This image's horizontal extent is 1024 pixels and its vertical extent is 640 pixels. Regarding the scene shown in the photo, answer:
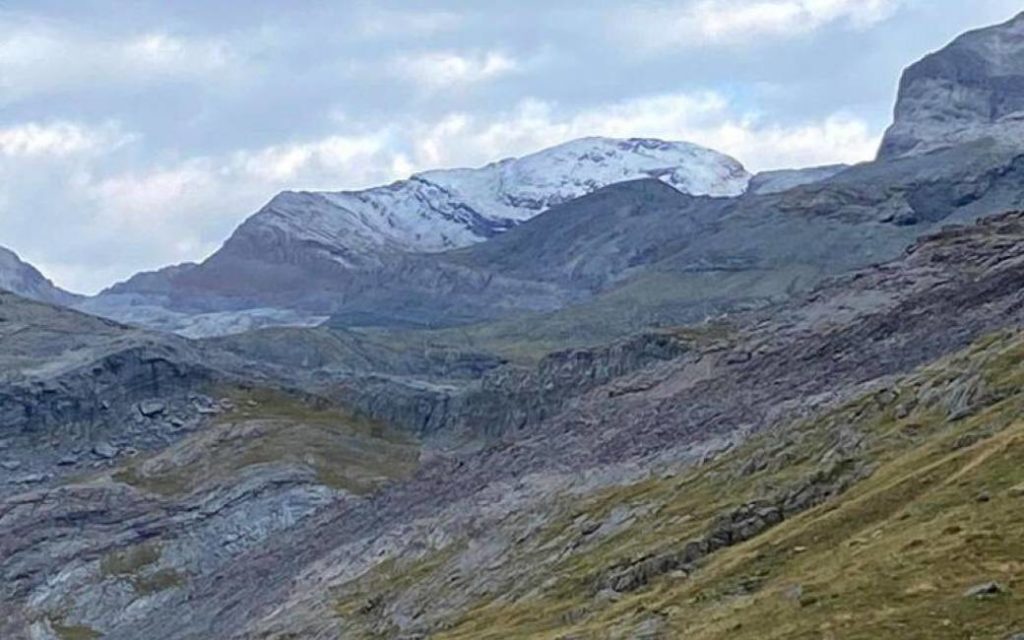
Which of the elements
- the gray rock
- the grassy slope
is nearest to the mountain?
the gray rock

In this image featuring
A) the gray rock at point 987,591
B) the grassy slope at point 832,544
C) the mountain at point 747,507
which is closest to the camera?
the gray rock at point 987,591

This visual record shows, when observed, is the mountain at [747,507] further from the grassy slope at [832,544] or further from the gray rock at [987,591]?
the grassy slope at [832,544]

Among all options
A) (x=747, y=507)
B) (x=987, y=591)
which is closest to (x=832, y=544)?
(x=987, y=591)

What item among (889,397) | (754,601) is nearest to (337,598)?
(889,397)

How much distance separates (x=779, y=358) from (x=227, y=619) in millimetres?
59521

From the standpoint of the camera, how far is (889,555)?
70500mm

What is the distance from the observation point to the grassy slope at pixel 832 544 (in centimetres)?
6431

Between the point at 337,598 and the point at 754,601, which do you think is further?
the point at 337,598

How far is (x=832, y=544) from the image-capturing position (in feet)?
265

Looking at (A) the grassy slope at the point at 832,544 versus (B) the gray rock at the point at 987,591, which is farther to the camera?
(A) the grassy slope at the point at 832,544

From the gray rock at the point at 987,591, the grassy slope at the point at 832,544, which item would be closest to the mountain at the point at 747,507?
the gray rock at the point at 987,591

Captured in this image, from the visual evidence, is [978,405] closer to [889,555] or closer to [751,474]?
[751,474]

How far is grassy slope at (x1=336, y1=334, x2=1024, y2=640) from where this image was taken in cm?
6431

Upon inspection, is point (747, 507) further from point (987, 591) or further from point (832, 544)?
point (987, 591)
